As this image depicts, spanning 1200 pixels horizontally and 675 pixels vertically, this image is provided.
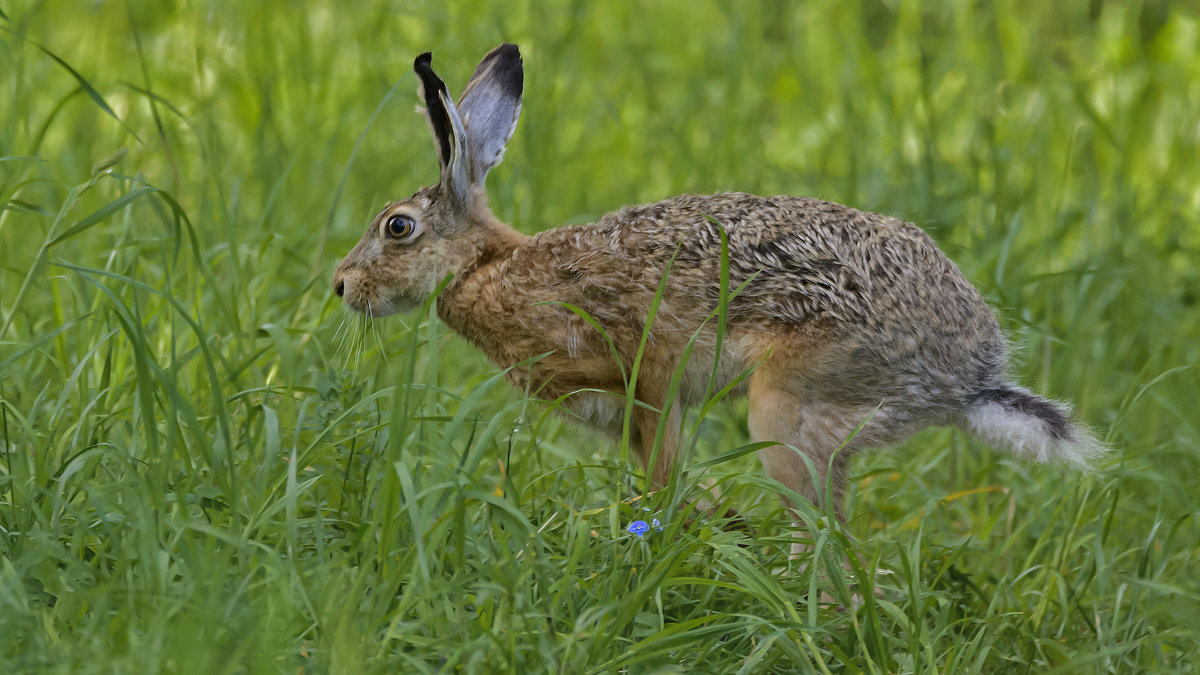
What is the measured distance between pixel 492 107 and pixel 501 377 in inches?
42.3

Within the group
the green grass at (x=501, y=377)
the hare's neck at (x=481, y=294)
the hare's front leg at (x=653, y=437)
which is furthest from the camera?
the hare's neck at (x=481, y=294)

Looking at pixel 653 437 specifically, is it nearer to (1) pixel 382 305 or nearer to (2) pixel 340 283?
(1) pixel 382 305

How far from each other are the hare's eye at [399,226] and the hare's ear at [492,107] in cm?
27

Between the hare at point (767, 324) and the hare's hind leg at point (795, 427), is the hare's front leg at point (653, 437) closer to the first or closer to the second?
the hare at point (767, 324)

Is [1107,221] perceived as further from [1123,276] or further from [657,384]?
[657,384]

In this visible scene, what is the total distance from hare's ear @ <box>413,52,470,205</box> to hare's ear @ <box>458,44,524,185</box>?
10 centimetres

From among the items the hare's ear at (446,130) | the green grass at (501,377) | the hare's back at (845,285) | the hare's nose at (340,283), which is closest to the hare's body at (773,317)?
the hare's back at (845,285)

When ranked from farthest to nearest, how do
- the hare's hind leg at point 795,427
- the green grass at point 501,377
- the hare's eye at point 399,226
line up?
1. the hare's eye at point 399,226
2. the hare's hind leg at point 795,427
3. the green grass at point 501,377

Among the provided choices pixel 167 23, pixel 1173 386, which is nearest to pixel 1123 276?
pixel 1173 386

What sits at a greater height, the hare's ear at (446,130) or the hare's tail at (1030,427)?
the hare's ear at (446,130)

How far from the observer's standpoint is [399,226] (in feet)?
16.1

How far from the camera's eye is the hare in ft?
13.8

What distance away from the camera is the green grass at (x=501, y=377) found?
3061 mm

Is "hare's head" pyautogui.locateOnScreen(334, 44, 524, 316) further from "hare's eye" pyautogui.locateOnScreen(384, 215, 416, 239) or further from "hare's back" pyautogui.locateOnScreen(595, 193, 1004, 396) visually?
"hare's back" pyautogui.locateOnScreen(595, 193, 1004, 396)
